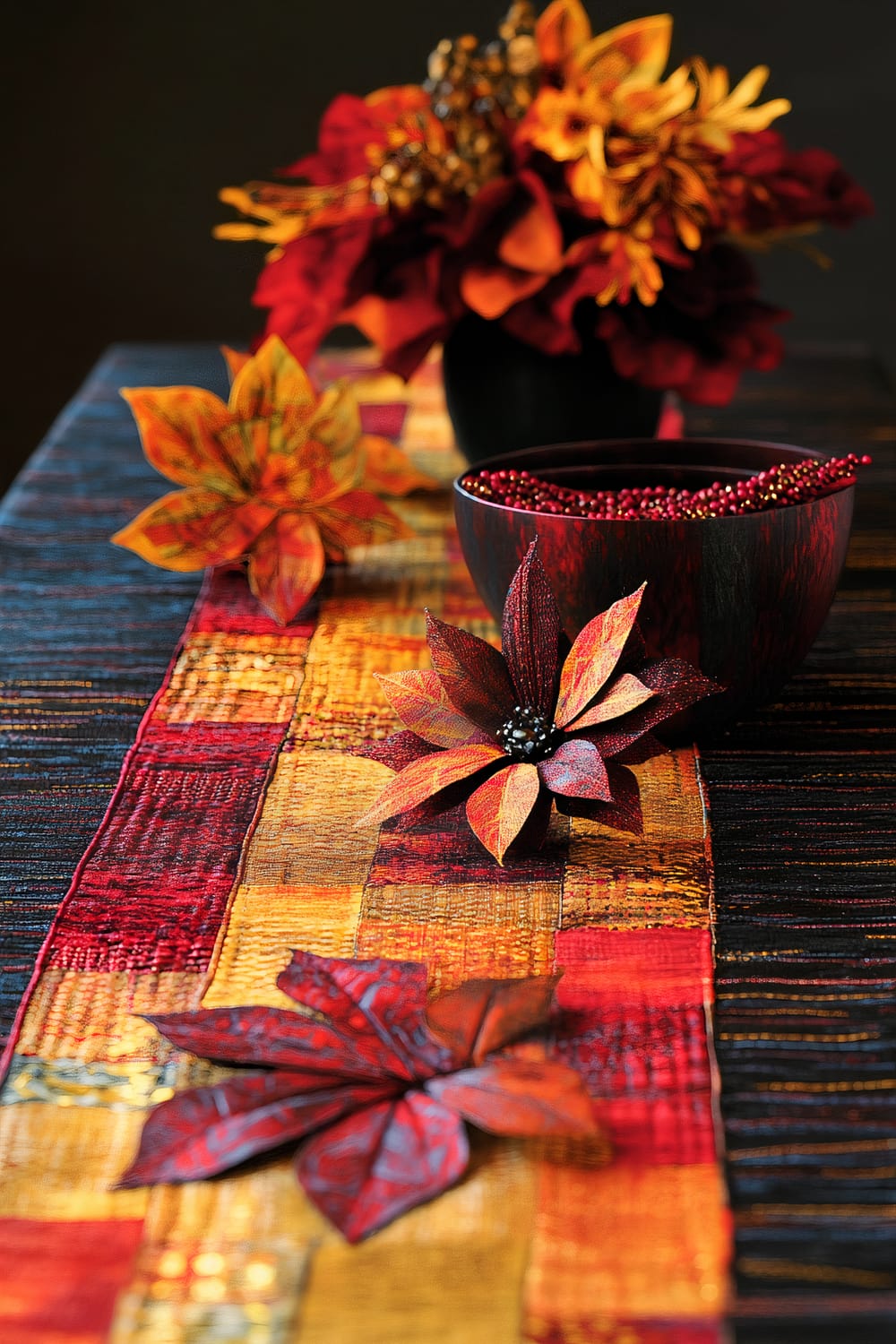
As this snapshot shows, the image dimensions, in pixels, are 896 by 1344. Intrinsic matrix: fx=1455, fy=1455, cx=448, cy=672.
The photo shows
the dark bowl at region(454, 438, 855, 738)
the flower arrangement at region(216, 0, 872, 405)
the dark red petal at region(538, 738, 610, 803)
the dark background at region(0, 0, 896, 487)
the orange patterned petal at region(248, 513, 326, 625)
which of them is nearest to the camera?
the dark red petal at region(538, 738, 610, 803)

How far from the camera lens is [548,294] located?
90 centimetres

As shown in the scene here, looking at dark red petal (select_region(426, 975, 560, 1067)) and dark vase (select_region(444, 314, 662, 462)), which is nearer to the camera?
dark red petal (select_region(426, 975, 560, 1067))

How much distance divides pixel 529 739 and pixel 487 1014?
0.14m

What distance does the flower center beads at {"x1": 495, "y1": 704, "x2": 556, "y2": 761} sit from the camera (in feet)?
1.75

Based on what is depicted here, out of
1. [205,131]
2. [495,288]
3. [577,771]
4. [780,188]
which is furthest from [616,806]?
[205,131]

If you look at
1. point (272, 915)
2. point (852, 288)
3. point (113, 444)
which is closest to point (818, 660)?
point (272, 915)

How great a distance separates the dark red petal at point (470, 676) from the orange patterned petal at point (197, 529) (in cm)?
27

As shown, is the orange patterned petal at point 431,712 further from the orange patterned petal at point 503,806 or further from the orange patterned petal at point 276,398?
the orange patterned petal at point 276,398

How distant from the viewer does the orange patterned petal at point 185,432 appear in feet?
2.59

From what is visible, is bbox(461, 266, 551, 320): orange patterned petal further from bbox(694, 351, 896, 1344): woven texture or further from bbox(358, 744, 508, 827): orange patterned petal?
bbox(358, 744, 508, 827): orange patterned petal

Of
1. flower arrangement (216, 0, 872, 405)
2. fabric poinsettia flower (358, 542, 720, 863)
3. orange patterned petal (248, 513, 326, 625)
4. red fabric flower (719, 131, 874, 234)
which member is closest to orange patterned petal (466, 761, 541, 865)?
fabric poinsettia flower (358, 542, 720, 863)

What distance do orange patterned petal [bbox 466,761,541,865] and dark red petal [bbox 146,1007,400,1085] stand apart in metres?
0.10

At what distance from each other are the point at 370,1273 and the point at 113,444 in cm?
94

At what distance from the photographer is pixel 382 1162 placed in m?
0.36
